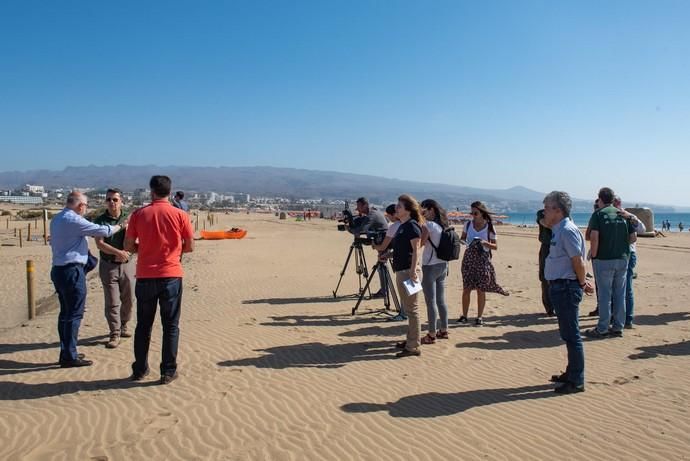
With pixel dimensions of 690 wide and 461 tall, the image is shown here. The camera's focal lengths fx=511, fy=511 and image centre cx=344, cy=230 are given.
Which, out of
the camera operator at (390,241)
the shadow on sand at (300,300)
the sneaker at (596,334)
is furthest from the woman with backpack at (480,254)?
the shadow on sand at (300,300)

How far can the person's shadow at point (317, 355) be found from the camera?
249 inches

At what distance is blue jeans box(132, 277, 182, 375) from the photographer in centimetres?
527

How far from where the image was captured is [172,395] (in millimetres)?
5172

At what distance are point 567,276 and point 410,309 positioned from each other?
192cm

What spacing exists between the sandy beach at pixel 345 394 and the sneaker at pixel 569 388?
9 centimetres

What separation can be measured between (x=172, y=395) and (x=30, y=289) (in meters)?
5.69

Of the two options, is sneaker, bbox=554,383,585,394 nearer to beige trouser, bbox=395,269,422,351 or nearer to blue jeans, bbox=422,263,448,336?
beige trouser, bbox=395,269,422,351

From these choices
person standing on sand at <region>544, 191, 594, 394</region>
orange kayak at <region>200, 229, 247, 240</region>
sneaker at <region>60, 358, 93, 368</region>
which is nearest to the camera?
person standing on sand at <region>544, 191, 594, 394</region>

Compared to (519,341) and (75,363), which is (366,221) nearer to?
(519,341)

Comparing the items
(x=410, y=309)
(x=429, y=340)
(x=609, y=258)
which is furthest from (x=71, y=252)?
(x=609, y=258)

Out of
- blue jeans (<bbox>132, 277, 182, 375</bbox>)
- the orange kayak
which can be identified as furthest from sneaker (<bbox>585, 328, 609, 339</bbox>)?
the orange kayak

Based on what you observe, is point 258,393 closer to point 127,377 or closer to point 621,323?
point 127,377

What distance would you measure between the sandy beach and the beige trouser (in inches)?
8.6

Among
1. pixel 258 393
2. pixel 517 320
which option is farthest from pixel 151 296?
pixel 517 320
